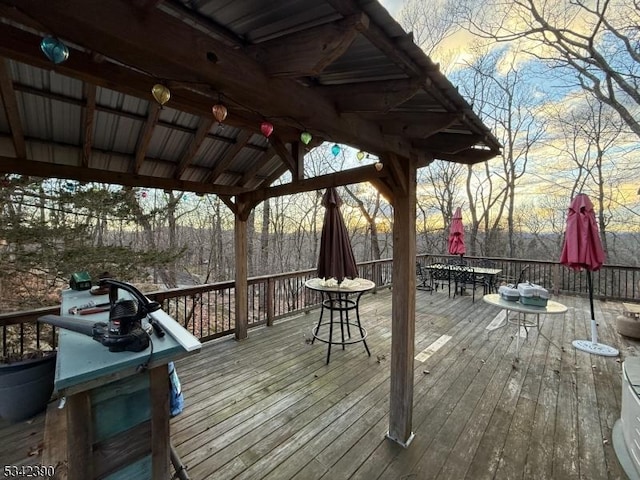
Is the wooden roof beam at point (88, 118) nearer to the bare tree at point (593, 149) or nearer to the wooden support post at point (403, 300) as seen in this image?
the wooden support post at point (403, 300)

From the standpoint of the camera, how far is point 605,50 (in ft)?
25.1

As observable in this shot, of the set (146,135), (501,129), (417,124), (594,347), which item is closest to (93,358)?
(417,124)

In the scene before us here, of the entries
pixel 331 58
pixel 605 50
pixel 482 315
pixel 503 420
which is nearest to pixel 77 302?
pixel 331 58

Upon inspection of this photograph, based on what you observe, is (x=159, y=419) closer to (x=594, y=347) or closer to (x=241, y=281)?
(x=241, y=281)

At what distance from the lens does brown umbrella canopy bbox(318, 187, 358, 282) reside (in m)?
3.93

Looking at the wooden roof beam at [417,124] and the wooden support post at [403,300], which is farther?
the wooden support post at [403,300]

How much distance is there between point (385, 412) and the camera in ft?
9.25

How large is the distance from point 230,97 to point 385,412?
299cm

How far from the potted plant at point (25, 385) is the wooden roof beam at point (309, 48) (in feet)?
10.8

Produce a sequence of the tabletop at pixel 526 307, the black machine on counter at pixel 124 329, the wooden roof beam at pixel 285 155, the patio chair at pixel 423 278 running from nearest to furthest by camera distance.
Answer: the black machine on counter at pixel 124 329
the wooden roof beam at pixel 285 155
the tabletop at pixel 526 307
the patio chair at pixel 423 278

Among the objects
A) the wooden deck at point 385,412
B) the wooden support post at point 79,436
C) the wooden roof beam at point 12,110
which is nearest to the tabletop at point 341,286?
the wooden deck at point 385,412

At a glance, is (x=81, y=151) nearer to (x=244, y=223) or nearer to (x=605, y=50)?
(x=244, y=223)

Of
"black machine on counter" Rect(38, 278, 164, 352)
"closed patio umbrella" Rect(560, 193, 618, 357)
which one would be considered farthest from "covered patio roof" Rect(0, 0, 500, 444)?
"closed patio umbrella" Rect(560, 193, 618, 357)

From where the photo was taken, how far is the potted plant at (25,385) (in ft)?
8.32
